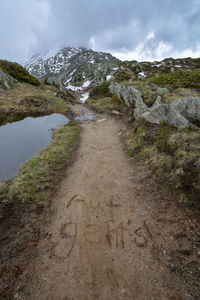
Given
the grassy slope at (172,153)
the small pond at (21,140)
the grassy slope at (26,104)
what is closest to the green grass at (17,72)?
the grassy slope at (26,104)

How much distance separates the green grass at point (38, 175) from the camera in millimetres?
5656

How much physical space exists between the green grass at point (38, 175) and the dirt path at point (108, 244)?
94 cm

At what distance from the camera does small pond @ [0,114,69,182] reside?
8495 mm

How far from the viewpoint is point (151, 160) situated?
7250mm

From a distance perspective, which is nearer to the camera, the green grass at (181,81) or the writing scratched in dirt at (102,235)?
the writing scratched in dirt at (102,235)

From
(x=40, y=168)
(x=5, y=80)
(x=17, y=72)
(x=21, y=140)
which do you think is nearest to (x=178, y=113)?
(x=40, y=168)

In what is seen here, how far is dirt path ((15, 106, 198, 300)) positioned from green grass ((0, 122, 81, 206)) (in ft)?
3.09

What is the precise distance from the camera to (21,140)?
11922mm

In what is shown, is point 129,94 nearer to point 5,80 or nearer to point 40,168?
point 40,168

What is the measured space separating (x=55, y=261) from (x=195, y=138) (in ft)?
25.2

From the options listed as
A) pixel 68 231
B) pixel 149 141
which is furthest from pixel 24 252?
pixel 149 141

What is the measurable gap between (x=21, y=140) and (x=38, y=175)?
267 inches

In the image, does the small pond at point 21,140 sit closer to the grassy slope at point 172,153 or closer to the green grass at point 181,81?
the grassy slope at point 172,153

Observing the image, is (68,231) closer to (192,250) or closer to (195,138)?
(192,250)
